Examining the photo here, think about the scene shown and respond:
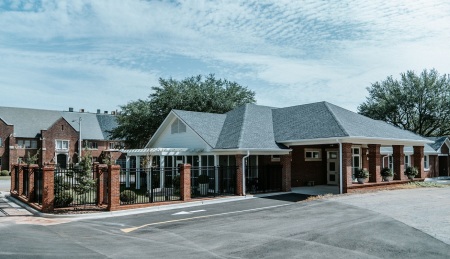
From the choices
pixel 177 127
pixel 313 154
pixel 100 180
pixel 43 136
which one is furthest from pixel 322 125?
pixel 43 136

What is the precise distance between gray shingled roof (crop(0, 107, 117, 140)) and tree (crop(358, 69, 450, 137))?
125 feet

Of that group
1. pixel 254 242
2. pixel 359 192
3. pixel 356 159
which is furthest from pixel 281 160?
pixel 254 242

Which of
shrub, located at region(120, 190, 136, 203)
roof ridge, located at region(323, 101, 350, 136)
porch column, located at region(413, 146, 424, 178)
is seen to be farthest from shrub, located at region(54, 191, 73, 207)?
porch column, located at region(413, 146, 424, 178)

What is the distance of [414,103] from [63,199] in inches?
1937

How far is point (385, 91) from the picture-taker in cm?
5538

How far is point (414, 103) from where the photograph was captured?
52875 millimetres

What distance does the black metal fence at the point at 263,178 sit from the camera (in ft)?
74.9

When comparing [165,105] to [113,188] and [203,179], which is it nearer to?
[203,179]

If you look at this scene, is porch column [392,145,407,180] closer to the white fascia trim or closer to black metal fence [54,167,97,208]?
the white fascia trim

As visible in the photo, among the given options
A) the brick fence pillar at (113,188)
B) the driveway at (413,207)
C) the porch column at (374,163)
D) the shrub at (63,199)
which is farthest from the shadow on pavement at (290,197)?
the shrub at (63,199)

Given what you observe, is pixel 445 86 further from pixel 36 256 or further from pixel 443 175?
pixel 36 256

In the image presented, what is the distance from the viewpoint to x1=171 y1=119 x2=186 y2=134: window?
27211 mm

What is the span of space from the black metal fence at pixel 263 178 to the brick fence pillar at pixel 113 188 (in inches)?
337

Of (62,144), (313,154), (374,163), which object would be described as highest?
(62,144)
